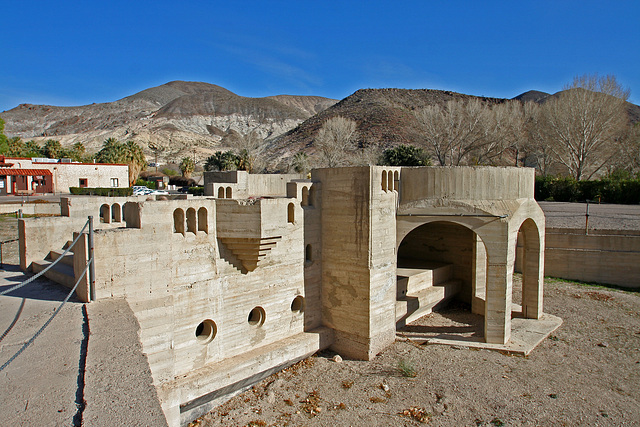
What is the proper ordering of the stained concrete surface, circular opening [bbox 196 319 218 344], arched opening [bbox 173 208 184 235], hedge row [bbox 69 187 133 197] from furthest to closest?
hedge row [bbox 69 187 133 197]
circular opening [bbox 196 319 218 344]
arched opening [bbox 173 208 184 235]
the stained concrete surface

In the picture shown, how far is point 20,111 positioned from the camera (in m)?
178

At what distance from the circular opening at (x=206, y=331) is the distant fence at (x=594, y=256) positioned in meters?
16.9

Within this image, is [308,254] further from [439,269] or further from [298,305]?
[439,269]

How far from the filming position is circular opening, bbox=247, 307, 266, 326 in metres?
12.2

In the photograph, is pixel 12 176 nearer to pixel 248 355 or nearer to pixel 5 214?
pixel 5 214

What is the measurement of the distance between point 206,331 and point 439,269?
10943 millimetres

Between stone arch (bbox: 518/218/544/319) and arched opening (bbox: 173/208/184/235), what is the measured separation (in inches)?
470

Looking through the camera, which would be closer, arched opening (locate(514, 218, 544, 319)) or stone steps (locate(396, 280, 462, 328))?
stone steps (locate(396, 280, 462, 328))

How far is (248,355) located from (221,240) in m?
3.29

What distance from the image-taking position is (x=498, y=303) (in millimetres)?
13094

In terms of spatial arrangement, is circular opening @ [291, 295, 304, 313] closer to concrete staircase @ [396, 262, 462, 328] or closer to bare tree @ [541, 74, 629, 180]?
concrete staircase @ [396, 262, 462, 328]

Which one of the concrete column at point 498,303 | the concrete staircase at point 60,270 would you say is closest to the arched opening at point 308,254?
the concrete column at point 498,303

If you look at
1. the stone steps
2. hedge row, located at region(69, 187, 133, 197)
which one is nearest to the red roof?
hedge row, located at region(69, 187, 133, 197)

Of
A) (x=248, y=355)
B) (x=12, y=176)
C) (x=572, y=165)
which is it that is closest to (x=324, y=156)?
(x=572, y=165)
